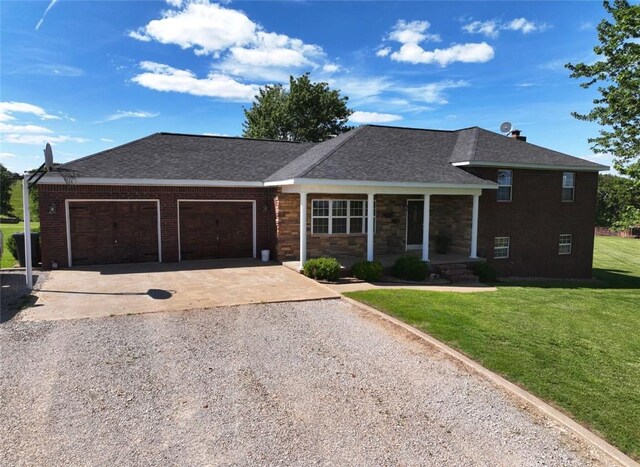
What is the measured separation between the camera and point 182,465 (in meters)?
3.89

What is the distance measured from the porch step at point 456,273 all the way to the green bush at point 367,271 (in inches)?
109

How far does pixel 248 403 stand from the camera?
5066 mm

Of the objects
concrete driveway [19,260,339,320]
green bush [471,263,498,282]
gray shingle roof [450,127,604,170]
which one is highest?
gray shingle roof [450,127,604,170]

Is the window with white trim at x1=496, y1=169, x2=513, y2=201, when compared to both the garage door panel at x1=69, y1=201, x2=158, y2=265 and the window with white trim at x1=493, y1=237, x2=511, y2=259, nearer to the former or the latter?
the window with white trim at x1=493, y1=237, x2=511, y2=259

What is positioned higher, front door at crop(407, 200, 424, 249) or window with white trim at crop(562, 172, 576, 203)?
window with white trim at crop(562, 172, 576, 203)

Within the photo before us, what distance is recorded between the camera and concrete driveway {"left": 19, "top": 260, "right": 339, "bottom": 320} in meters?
8.96

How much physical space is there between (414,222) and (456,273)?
11.1 feet

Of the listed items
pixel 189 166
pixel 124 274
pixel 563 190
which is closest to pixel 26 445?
pixel 124 274

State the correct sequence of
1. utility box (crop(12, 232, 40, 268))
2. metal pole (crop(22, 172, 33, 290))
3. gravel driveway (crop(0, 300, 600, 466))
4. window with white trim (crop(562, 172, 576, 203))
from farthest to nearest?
window with white trim (crop(562, 172, 576, 203)) → utility box (crop(12, 232, 40, 268)) → metal pole (crop(22, 172, 33, 290)) → gravel driveway (crop(0, 300, 600, 466))

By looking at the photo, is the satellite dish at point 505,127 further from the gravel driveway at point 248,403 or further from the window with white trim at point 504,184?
the gravel driveway at point 248,403

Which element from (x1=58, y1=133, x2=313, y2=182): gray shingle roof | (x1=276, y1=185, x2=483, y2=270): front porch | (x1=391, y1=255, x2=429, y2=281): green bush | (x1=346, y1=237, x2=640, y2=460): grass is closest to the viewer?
(x1=346, y1=237, x2=640, y2=460): grass

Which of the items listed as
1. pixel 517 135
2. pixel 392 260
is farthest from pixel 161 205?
pixel 517 135

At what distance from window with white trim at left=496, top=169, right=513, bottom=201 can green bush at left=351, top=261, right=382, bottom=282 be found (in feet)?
23.7

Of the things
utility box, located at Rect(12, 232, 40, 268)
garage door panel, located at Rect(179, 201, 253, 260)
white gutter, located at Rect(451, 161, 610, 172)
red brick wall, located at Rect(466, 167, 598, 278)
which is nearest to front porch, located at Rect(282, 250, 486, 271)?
red brick wall, located at Rect(466, 167, 598, 278)
